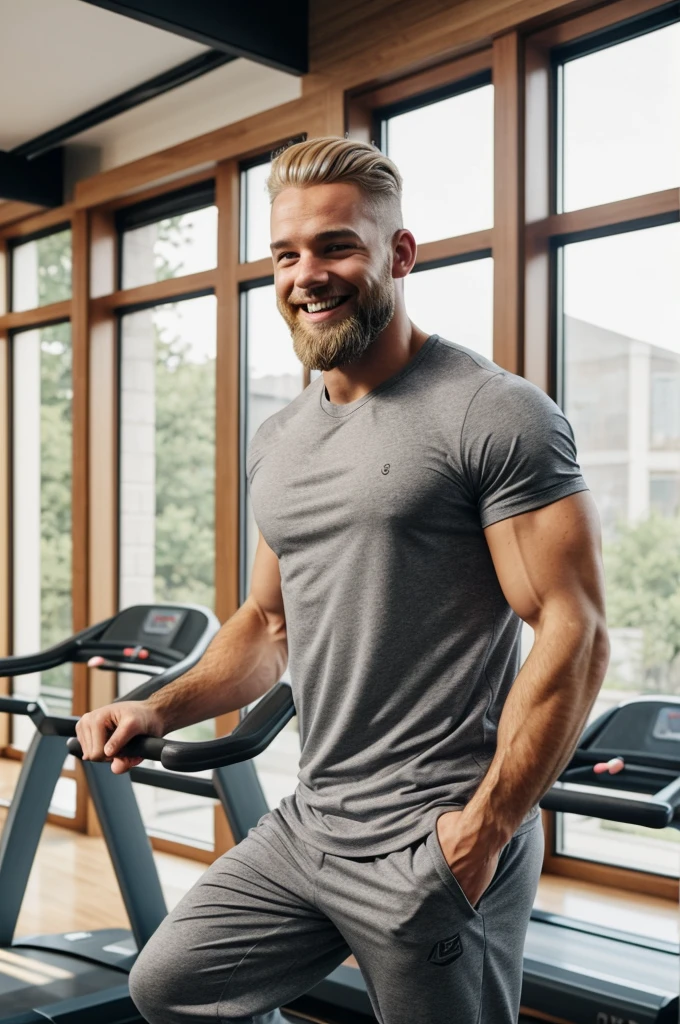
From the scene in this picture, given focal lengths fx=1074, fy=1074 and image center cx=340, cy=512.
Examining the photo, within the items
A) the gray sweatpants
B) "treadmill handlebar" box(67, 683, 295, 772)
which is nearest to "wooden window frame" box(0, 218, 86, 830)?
"treadmill handlebar" box(67, 683, 295, 772)

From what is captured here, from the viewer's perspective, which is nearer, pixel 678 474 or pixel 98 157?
pixel 678 474

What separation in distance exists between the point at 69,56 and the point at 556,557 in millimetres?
3258

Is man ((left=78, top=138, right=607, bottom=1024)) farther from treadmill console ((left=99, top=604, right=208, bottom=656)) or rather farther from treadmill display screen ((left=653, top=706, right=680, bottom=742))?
treadmill console ((left=99, top=604, right=208, bottom=656))

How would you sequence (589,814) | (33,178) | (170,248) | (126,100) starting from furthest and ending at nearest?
1. (33,178)
2. (170,248)
3. (126,100)
4. (589,814)

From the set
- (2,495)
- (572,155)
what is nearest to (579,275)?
(572,155)

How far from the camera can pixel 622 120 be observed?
10.3ft

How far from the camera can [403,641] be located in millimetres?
1566

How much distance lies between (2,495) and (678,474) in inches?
149

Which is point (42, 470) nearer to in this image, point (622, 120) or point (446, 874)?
point (622, 120)

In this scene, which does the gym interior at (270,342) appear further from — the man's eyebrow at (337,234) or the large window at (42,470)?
the man's eyebrow at (337,234)

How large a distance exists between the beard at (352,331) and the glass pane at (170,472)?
2768 mm

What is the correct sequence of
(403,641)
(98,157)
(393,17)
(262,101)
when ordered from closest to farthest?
(403,641)
(393,17)
(262,101)
(98,157)

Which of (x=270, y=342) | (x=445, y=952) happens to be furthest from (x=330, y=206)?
(x=270, y=342)

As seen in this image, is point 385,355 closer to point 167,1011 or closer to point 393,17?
point 167,1011
